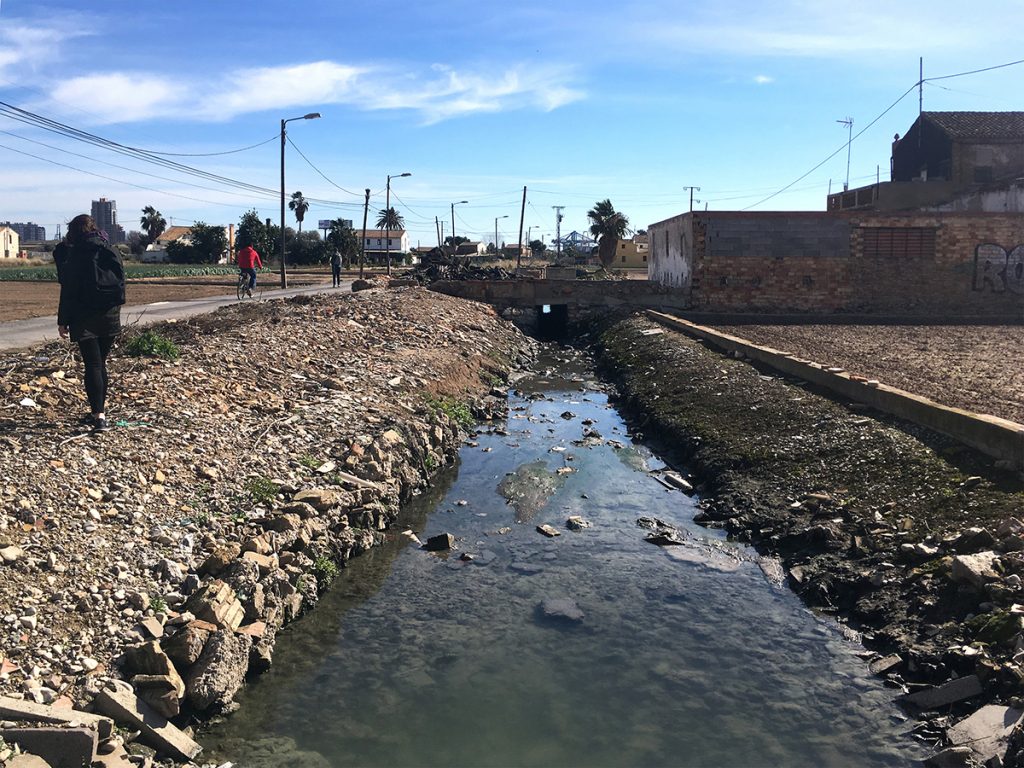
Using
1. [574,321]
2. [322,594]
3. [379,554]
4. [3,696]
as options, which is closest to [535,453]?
[379,554]

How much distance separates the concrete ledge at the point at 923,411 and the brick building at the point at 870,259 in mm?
12242

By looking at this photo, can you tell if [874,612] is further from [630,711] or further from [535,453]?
[535,453]

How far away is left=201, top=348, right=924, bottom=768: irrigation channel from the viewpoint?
5277 millimetres

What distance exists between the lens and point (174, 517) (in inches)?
278

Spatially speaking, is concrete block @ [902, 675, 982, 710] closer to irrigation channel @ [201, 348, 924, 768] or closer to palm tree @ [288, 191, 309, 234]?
irrigation channel @ [201, 348, 924, 768]

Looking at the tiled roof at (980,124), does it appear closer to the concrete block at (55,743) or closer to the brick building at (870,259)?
the brick building at (870,259)

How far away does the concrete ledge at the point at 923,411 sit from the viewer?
8.11m

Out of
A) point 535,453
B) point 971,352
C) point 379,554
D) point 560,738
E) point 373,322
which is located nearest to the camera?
point 560,738

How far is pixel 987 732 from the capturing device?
489 cm

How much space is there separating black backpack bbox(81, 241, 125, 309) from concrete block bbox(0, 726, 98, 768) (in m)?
4.30

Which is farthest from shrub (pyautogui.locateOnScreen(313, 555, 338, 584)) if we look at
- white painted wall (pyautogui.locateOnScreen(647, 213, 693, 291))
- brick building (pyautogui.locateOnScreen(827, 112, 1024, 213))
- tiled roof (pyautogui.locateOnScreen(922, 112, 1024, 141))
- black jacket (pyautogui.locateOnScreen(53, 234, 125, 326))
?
tiled roof (pyautogui.locateOnScreen(922, 112, 1024, 141))

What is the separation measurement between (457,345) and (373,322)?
2.14 meters

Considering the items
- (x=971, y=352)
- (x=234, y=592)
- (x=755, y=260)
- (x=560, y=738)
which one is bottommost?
(x=560, y=738)

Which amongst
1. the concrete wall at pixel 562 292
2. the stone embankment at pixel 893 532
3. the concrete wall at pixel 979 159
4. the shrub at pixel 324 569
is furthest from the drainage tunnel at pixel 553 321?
the shrub at pixel 324 569
